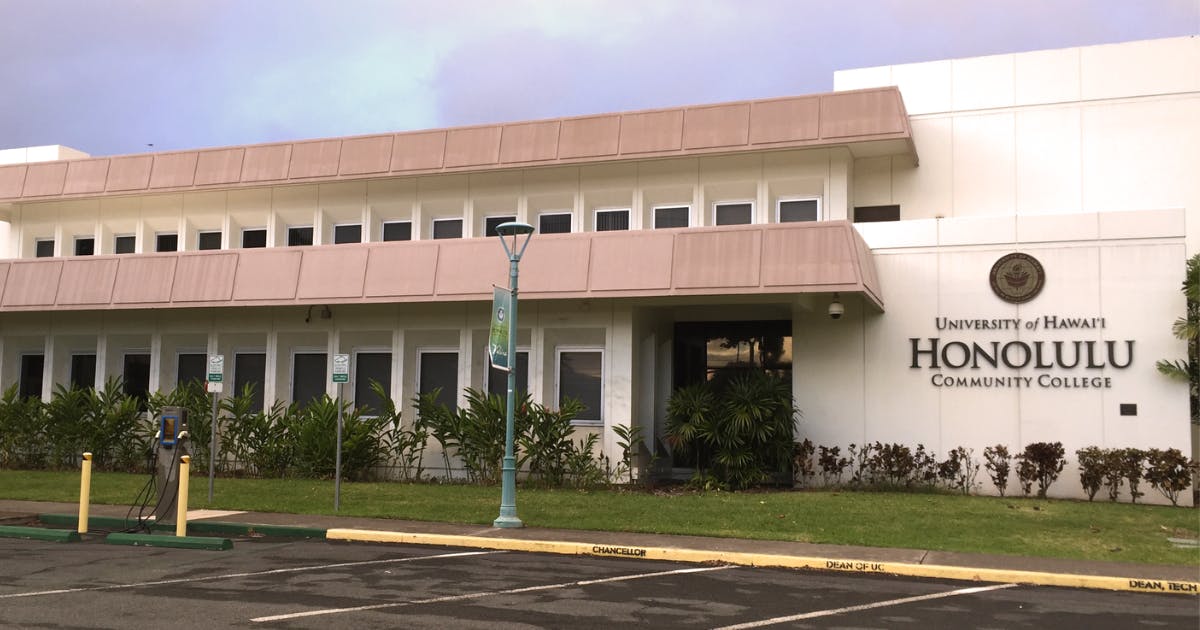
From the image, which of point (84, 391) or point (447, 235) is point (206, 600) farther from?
point (84, 391)

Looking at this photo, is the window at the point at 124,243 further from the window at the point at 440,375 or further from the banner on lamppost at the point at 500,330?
the banner on lamppost at the point at 500,330

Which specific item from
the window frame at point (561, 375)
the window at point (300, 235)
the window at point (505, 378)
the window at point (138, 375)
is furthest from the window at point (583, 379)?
the window at point (138, 375)

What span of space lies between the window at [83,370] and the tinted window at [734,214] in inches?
631

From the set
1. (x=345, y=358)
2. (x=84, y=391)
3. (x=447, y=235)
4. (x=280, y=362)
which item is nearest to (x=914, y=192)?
(x=447, y=235)

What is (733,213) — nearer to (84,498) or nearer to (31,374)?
(84,498)

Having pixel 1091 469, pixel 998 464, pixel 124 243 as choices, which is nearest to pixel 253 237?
pixel 124 243

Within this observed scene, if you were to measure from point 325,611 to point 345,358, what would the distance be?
7270 mm

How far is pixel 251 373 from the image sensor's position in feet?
74.9

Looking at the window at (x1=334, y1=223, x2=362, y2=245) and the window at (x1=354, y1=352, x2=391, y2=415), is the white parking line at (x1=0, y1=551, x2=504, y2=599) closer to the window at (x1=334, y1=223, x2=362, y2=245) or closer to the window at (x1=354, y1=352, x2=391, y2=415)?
the window at (x1=354, y1=352, x2=391, y2=415)

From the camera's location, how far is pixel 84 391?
2253 centimetres

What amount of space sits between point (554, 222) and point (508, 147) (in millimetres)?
2007

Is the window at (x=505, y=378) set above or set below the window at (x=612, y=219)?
below

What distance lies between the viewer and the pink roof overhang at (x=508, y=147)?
18.5 meters

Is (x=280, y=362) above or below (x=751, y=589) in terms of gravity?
above
